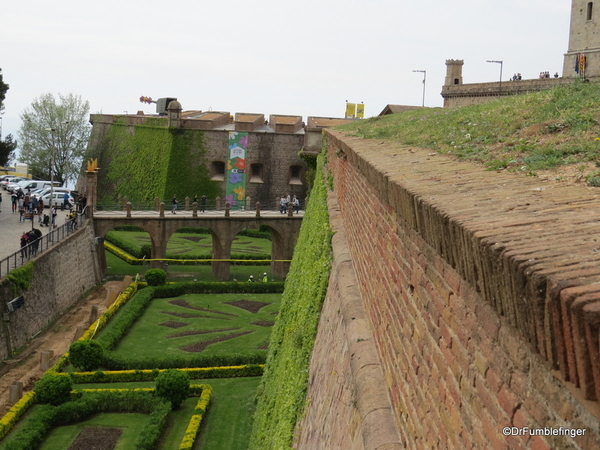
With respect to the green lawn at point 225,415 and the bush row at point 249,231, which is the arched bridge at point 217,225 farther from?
the green lawn at point 225,415

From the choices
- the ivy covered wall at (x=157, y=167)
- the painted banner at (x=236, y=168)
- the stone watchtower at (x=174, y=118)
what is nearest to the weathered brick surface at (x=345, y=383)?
the ivy covered wall at (x=157, y=167)

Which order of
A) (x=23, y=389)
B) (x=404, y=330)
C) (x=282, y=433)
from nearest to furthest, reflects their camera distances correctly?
(x=404, y=330), (x=282, y=433), (x=23, y=389)

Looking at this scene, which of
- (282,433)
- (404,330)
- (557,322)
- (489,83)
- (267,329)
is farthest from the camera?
(489,83)

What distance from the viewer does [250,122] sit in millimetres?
43812

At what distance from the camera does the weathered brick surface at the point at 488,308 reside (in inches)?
76.4

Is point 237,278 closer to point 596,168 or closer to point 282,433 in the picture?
point 282,433

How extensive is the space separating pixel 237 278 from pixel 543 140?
1148 inches

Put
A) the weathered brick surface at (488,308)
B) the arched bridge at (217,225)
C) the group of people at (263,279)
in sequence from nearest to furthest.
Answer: the weathered brick surface at (488,308), the group of people at (263,279), the arched bridge at (217,225)

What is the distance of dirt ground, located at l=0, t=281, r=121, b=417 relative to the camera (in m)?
19.1

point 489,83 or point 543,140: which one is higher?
point 489,83

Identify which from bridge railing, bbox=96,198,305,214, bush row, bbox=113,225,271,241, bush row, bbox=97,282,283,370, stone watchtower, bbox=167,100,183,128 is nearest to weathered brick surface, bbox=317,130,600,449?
bush row, bbox=97,282,283,370

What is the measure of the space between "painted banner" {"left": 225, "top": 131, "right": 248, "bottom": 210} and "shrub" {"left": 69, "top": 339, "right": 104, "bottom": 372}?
23208 mm

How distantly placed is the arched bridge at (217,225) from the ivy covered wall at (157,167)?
22.0 feet

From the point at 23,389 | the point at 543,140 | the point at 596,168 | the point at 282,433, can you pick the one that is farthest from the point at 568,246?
the point at 23,389
